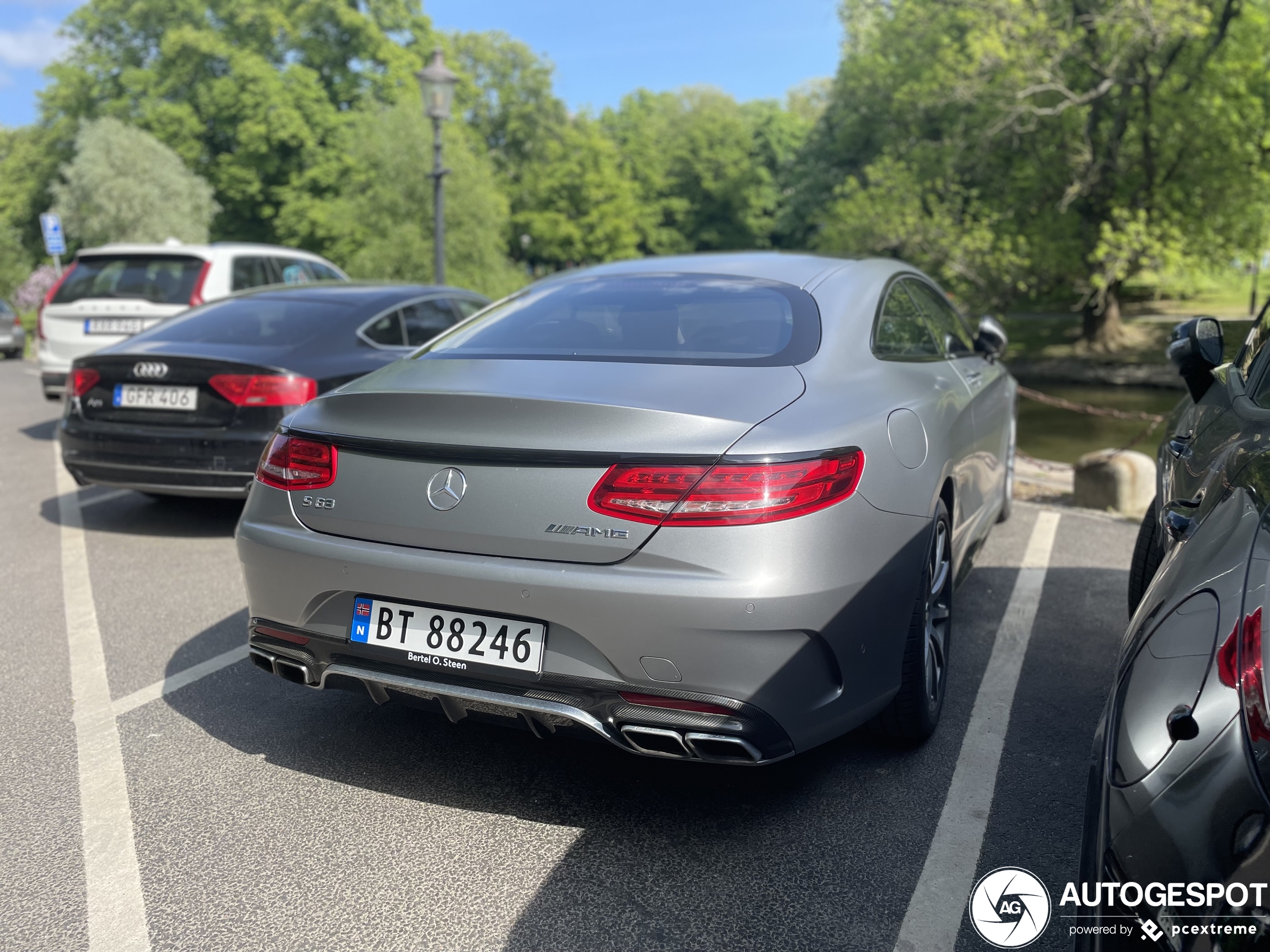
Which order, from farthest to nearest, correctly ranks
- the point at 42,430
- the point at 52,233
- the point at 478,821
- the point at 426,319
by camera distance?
the point at 52,233
the point at 42,430
the point at 426,319
the point at 478,821

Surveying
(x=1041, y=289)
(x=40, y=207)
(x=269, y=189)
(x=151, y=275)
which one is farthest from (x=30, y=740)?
(x=40, y=207)

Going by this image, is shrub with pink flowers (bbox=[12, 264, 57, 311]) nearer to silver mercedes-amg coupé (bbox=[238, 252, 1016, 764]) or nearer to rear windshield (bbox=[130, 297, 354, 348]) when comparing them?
rear windshield (bbox=[130, 297, 354, 348])

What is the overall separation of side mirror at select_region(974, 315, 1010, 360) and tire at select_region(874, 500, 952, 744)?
1.75 metres

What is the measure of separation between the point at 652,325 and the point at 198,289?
7256 millimetres

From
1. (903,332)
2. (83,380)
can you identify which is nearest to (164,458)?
(83,380)

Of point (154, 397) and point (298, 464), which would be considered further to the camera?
point (154, 397)

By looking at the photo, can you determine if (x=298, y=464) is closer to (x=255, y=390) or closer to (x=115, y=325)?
(x=255, y=390)

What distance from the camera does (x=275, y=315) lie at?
650cm

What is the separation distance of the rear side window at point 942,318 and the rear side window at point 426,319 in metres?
3.24

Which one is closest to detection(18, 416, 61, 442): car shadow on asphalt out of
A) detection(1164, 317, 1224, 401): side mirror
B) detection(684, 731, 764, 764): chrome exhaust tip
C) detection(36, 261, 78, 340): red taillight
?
detection(36, 261, 78, 340): red taillight

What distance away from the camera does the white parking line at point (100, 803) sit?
8.18 feet

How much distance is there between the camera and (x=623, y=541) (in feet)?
8.66

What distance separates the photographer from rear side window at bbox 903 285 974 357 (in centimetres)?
464

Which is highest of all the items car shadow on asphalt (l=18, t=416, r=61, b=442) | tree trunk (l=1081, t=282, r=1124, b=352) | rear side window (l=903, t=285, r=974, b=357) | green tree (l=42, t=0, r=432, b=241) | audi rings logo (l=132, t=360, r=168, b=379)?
green tree (l=42, t=0, r=432, b=241)
